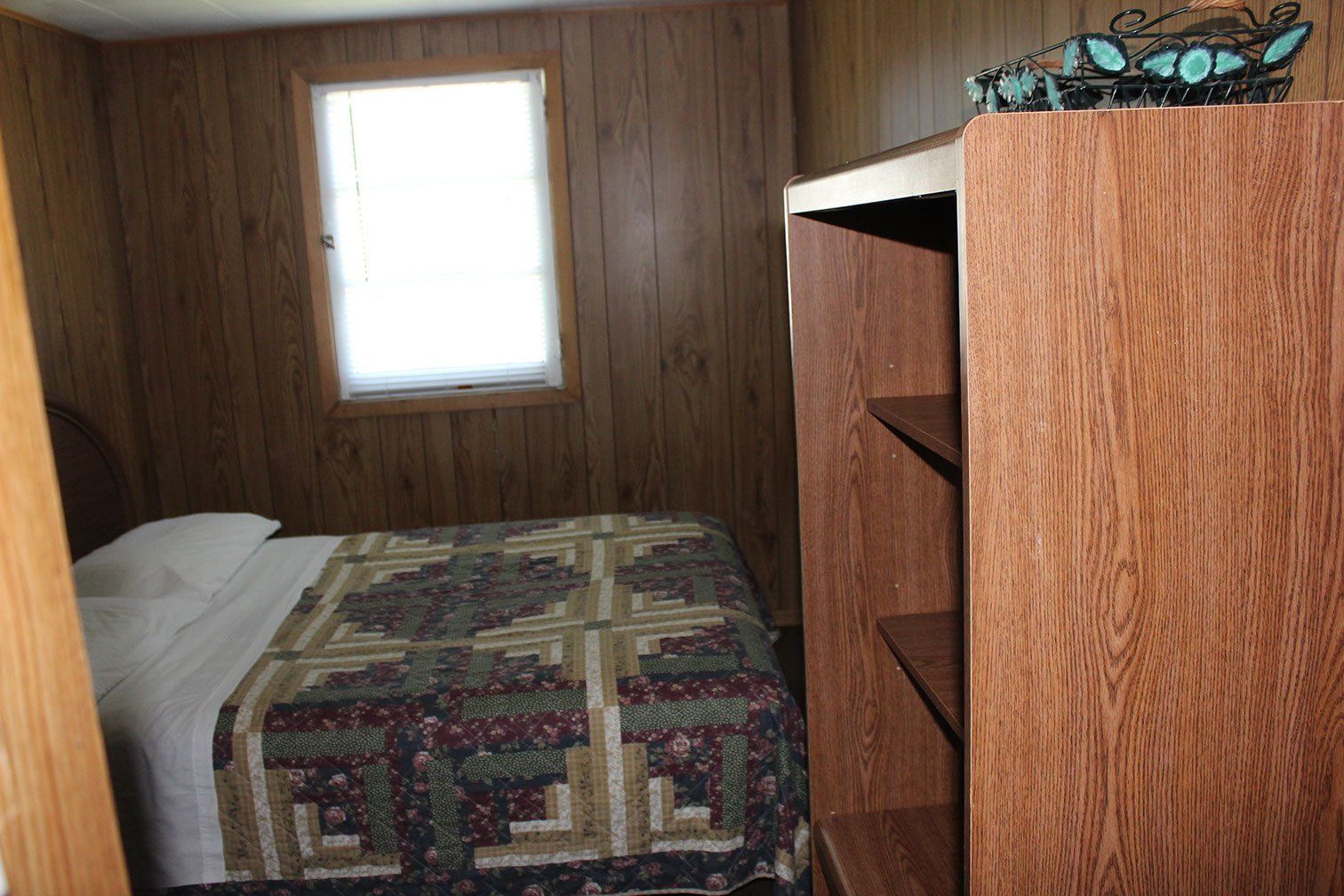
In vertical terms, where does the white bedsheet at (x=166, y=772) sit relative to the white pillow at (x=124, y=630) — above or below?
below

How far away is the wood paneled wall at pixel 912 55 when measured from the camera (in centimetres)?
119

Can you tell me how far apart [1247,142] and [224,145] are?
12.1ft

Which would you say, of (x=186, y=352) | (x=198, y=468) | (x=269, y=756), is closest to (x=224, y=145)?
(x=186, y=352)

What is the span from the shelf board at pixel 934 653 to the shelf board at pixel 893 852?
0.55 feet

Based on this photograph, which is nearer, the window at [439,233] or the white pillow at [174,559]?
the white pillow at [174,559]

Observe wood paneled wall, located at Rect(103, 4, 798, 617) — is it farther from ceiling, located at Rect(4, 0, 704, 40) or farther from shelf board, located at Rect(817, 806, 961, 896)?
shelf board, located at Rect(817, 806, 961, 896)

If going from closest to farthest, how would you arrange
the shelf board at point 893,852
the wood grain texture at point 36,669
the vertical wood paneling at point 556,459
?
the wood grain texture at point 36,669 → the shelf board at point 893,852 → the vertical wood paneling at point 556,459

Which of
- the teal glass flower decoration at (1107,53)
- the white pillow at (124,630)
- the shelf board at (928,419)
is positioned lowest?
the white pillow at (124,630)

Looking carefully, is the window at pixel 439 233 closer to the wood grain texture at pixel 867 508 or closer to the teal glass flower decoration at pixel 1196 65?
the wood grain texture at pixel 867 508

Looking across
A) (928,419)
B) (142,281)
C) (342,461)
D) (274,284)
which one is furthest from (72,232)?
(928,419)

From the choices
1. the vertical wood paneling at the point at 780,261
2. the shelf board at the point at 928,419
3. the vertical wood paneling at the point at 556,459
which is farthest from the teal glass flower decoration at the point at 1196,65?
the vertical wood paneling at the point at 556,459

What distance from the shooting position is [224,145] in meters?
3.91

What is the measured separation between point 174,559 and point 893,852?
2.04 m

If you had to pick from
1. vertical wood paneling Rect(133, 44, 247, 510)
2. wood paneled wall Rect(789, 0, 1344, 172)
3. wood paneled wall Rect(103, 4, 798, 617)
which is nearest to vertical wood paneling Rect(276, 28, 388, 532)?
wood paneled wall Rect(103, 4, 798, 617)
